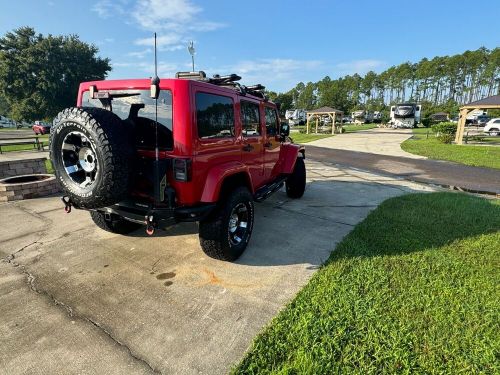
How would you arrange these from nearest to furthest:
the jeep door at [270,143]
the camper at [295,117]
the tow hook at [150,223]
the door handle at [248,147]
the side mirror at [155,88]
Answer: the side mirror at [155,88], the tow hook at [150,223], the door handle at [248,147], the jeep door at [270,143], the camper at [295,117]

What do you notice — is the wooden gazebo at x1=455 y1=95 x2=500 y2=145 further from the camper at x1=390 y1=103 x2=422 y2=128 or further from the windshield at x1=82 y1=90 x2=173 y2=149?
the windshield at x1=82 y1=90 x2=173 y2=149

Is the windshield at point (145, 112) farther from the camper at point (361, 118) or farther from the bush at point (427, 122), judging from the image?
the camper at point (361, 118)

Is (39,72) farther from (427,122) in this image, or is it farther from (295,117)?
(427,122)

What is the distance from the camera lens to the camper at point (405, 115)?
3797 centimetres

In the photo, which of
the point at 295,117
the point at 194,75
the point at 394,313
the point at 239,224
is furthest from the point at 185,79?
the point at 295,117

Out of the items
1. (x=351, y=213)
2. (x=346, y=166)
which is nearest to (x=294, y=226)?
(x=351, y=213)

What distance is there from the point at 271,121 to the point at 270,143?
0.47 metres

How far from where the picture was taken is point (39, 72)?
109 ft

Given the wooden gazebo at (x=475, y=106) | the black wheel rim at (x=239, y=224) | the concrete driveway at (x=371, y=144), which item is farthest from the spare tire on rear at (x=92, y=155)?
the wooden gazebo at (x=475, y=106)

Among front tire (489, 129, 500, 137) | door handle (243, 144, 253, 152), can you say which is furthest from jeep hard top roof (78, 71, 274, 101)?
front tire (489, 129, 500, 137)

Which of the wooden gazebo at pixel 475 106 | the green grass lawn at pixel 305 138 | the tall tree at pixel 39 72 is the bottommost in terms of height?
the green grass lawn at pixel 305 138

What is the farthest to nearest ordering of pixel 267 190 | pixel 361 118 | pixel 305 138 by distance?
1. pixel 361 118
2. pixel 305 138
3. pixel 267 190

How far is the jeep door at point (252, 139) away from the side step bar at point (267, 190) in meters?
0.12

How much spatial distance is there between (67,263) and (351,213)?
4.81m
